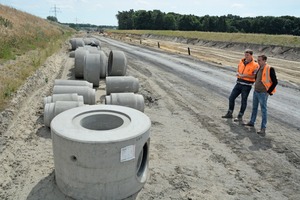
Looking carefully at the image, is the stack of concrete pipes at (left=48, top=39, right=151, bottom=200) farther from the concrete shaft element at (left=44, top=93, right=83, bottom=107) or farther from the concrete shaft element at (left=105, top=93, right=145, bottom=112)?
the concrete shaft element at (left=105, top=93, right=145, bottom=112)

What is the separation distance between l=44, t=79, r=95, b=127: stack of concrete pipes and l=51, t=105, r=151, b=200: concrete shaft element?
7.39 feet

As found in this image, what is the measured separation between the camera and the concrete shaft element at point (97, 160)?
14.7 ft

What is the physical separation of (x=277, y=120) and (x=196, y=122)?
2879mm

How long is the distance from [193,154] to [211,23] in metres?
94.9

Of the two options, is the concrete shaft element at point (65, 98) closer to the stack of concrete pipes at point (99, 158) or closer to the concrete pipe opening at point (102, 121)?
the concrete pipe opening at point (102, 121)

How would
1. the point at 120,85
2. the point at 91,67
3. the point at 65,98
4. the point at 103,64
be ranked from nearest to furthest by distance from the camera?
the point at 65,98, the point at 120,85, the point at 91,67, the point at 103,64

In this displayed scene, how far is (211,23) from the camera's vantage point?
312 ft

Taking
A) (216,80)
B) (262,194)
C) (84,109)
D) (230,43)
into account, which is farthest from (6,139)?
(230,43)

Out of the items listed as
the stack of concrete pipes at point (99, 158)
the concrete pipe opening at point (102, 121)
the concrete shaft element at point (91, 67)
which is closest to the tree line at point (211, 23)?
the concrete shaft element at point (91, 67)

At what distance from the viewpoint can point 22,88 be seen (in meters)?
10.3

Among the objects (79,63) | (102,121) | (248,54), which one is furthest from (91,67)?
(248,54)

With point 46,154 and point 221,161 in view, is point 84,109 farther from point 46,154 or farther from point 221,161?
point 221,161

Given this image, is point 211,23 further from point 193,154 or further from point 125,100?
point 193,154

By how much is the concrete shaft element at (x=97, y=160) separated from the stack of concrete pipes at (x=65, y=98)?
2.25m
